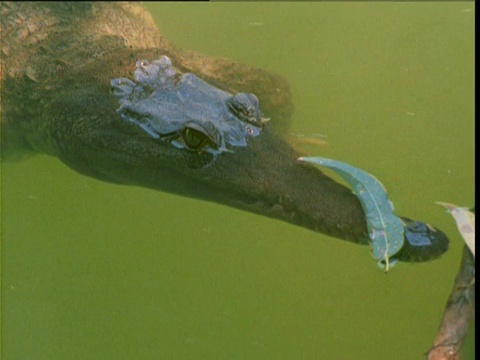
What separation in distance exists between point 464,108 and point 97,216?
8.23ft

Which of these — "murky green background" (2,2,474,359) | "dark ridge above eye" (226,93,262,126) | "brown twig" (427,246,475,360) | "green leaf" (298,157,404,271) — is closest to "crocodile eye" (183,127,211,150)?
"dark ridge above eye" (226,93,262,126)

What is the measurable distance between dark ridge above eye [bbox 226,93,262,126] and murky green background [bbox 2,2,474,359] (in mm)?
604

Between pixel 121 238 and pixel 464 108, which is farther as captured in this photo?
pixel 464 108

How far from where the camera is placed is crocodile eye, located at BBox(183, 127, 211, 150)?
271 cm

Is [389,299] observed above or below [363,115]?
below

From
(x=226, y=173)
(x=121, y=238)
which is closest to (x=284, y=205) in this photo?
(x=226, y=173)

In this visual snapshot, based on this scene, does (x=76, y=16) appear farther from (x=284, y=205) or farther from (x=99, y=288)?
(x=284, y=205)

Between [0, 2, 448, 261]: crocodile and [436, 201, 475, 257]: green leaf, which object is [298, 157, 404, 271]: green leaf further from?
[436, 201, 475, 257]: green leaf

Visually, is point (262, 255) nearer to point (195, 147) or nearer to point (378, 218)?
point (195, 147)

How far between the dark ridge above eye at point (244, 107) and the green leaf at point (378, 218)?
58 cm

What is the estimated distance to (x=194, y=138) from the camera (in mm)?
2725

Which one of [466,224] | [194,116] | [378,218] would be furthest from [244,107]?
[466,224]

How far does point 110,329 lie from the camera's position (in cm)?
325

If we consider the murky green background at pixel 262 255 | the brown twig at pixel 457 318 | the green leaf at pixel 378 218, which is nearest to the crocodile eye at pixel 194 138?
the murky green background at pixel 262 255
